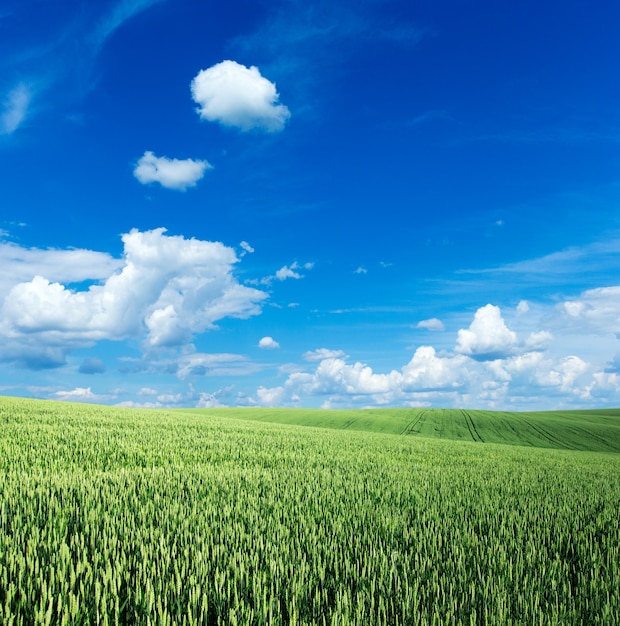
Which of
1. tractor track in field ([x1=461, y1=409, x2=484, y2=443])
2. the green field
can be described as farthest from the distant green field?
the green field

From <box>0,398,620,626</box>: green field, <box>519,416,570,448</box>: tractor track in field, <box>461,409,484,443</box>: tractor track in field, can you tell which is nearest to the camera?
<box>0,398,620,626</box>: green field

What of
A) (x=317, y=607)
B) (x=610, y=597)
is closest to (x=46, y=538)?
(x=317, y=607)

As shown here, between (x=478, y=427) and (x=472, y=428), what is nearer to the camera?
(x=472, y=428)

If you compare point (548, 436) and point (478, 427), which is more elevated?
point (478, 427)

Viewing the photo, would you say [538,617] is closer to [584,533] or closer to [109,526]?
→ [584,533]

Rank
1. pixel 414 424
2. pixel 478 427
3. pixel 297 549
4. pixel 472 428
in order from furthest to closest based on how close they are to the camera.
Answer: pixel 414 424 < pixel 478 427 < pixel 472 428 < pixel 297 549

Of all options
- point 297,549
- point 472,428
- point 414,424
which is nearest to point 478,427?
point 472,428

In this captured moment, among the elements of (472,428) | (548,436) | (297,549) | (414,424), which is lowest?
(548,436)

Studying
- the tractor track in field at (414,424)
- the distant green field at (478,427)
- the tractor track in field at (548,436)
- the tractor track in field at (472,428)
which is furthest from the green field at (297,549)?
the tractor track in field at (548,436)

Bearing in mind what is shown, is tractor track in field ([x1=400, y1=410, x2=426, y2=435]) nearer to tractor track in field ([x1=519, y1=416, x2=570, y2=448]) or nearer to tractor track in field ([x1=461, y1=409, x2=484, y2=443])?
tractor track in field ([x1=461, y1=409, x2=484, y2=443])

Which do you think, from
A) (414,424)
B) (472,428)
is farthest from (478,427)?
(414,424)

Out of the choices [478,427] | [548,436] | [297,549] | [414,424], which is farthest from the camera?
[414,424]

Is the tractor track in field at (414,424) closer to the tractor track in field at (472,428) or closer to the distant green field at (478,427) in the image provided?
the distant green field at (478,427)

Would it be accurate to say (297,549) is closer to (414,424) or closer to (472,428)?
(414,424)
